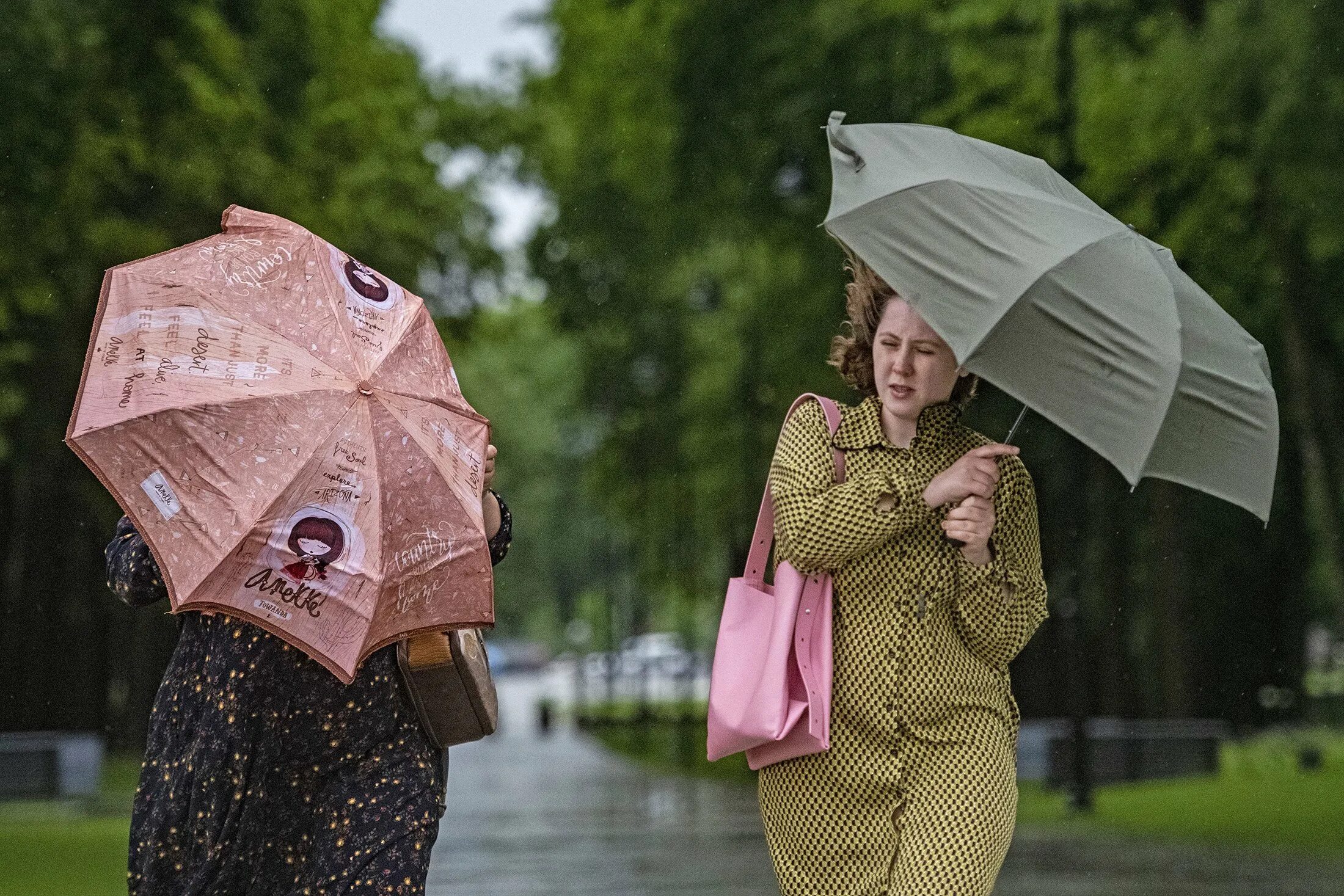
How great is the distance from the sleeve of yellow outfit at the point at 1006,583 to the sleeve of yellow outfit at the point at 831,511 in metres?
0.21

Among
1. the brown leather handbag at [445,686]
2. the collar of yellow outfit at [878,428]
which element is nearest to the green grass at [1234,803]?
the collar of yellow outfit at [878,428]

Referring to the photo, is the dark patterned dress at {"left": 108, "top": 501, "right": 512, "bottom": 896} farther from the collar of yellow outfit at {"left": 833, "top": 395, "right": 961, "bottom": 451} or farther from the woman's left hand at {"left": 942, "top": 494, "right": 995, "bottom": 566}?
the woman's left hand at {"left": 942, "top": 494, "right": 995, "bottom": 566}

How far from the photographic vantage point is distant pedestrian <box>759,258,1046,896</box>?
4301 mm

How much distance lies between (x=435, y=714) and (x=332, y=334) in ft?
2.92

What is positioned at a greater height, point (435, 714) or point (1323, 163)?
point (1323, 163)

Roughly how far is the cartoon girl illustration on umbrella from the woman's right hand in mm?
1210

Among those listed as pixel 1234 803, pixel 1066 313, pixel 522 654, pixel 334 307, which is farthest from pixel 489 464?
pixel 522 654

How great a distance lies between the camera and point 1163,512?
21516 mm

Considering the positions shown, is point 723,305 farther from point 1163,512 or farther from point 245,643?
point 245,643

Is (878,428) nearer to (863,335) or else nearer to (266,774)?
(863,335)

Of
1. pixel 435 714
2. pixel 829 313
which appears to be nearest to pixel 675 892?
pixel 435 714

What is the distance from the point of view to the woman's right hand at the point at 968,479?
4.23m

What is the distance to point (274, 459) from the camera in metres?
4.04

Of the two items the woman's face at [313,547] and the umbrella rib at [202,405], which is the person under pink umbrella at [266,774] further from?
the umbrella rib at [202,405]
